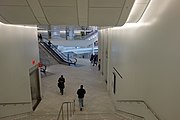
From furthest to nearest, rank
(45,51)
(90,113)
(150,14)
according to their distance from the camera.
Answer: (45,51) → (90,113) → (150,14)

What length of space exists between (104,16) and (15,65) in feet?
11.9

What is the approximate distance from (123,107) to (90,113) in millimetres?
1638

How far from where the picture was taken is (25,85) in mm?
7605

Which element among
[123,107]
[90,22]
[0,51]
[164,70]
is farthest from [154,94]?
[0,51]

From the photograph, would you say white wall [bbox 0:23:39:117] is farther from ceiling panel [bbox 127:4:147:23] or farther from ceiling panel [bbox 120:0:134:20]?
ceiling panel [bbox 127:4:147:23]

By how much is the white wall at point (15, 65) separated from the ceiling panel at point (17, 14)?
52cm

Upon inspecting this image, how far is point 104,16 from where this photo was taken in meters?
5.34

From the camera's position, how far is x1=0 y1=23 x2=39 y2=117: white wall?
5.87m

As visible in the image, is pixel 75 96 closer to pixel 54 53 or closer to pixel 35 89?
pixel 35 89

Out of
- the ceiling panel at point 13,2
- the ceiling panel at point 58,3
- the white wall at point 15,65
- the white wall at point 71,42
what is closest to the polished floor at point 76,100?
the white wall at point 15,65

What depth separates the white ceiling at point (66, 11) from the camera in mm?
4531

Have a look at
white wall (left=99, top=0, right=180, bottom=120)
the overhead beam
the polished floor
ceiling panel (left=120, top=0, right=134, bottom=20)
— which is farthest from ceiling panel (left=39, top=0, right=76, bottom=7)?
the polished floor

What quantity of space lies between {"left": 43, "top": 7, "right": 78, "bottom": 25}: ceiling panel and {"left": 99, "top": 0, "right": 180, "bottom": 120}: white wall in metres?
1.93

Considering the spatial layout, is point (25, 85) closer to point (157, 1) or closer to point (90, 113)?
point (90, 113)
